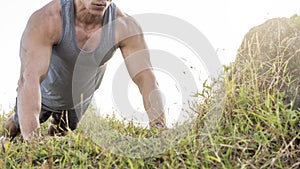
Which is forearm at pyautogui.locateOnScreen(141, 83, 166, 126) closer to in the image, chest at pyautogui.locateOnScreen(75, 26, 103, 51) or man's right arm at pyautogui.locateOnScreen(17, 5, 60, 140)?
chest at pyautogui.locateOnScreen(75, 26, 103, 51)

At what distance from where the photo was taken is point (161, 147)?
287 cm

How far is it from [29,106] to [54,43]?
31.2 inches

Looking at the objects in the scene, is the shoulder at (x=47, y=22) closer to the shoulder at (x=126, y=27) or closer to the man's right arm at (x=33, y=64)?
the man's right arm at (x=33, y=64)

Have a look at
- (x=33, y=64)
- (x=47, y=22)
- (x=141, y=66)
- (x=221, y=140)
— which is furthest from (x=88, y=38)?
(x=221, y=140)

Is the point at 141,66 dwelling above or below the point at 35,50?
below

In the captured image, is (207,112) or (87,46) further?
(87,46)

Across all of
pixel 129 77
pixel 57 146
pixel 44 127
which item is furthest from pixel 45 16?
pixel 44 127

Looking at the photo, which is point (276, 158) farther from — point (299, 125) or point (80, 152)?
point (80, 152)

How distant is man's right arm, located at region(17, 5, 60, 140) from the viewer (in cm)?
391

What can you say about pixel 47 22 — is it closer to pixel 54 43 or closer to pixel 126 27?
pixel 54 43

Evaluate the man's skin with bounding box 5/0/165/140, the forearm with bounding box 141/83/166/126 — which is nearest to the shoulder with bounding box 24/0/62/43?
the man's skin with bounding box 5/0/165/140

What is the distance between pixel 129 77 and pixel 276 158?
2.34 m

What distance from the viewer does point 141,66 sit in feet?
14.9

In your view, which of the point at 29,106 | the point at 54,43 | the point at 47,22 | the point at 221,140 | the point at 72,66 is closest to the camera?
the point at 221,140
